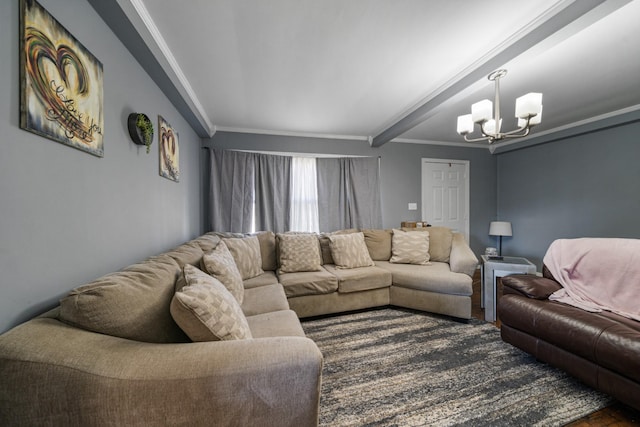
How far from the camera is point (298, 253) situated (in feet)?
8.87

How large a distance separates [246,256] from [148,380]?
1.74 m

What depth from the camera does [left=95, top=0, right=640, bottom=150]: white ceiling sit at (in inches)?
54.7

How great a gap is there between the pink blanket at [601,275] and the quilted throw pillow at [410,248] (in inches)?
47.9

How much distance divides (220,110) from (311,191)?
1.73 meters

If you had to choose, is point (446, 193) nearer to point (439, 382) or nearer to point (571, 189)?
point (571, 189)

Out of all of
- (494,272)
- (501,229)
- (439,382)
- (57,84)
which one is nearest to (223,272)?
(57,84)

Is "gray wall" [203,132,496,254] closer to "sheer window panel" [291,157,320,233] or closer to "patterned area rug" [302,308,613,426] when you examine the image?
"sheer window panel" [291,157,320,233]

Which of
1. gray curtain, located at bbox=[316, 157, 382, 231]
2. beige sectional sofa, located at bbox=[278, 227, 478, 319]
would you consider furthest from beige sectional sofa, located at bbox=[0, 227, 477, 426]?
gray curtain, located at bbox=[316, 157, 382, 231]

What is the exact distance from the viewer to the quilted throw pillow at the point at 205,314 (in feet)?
2.83

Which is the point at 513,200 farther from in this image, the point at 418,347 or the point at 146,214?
the point at 146,214

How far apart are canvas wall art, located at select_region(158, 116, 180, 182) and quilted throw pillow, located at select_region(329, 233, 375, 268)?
1877 mm

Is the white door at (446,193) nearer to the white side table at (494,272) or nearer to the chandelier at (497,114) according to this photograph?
the white side table at (494,272)

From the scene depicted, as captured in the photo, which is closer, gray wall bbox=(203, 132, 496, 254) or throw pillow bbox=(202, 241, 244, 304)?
throw pillow bbox=(202, 241, 244, 304)

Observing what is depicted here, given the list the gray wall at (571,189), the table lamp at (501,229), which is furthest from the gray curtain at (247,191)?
the gray wall at (571,189)
